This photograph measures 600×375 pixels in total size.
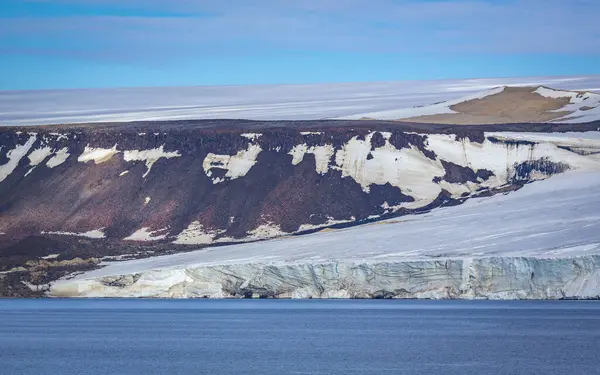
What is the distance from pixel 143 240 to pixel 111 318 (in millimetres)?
22727

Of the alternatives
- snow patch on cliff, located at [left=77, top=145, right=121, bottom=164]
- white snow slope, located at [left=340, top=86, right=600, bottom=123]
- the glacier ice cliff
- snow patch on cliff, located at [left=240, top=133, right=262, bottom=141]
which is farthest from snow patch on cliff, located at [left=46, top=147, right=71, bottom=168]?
the glacier ice cliff

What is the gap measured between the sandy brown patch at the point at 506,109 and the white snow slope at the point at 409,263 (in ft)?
90.6

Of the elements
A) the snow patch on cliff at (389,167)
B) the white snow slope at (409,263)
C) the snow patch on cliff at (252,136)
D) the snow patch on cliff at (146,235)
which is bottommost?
the snow patch on cliff at (146,235)

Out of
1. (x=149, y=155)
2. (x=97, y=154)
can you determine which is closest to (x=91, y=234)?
(x=149, y=155)

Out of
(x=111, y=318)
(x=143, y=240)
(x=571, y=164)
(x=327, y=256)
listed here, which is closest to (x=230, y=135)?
(x=143, y=240)

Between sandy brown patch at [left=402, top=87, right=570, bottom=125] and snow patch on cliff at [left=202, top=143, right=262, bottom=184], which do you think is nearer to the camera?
snow patch on cliff at [left=202, top=143, right=262, bottom=184]

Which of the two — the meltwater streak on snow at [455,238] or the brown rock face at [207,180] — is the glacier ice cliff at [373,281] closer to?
the meltwater streak on snow at [455,238]

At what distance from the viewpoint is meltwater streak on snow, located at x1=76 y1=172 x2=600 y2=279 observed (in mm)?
60156

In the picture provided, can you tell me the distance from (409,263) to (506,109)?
47.4m

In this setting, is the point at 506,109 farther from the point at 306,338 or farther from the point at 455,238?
the point at 306,338

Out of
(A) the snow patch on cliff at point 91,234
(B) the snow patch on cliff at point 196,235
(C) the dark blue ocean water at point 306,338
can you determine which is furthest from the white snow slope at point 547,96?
(C) the dark blue ocean water at point 306,338

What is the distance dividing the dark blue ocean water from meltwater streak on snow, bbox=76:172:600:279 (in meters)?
2.30

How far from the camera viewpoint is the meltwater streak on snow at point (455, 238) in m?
60.2

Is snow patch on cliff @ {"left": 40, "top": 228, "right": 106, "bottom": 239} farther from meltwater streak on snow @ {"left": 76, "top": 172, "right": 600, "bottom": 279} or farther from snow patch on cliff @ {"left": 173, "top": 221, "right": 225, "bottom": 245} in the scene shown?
meltwater streak on snow @ {"left": 76, "top": 172, "right": 600, "bottom": 279}
